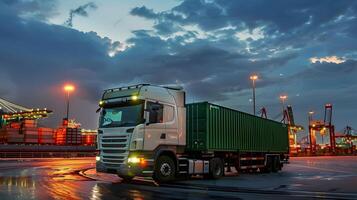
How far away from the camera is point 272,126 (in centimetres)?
2620

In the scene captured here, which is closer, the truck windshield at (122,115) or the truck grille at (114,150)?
the truck grille at (114,150)

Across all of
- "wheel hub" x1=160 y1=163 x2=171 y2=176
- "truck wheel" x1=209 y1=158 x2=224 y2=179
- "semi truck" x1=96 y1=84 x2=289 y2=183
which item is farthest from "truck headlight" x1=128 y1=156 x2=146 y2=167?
"truck wheel" x1=209 y1=158 x2=224 y2=179

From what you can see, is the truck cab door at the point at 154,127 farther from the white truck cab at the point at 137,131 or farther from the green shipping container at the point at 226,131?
the green shipping container at the point at 226,131

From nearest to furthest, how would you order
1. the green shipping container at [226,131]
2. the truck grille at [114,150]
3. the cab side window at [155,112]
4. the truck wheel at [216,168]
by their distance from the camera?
the truck grille at [114,150]
the cab side window at [155,112]
the green shipping container at [226,131]
the truck wheel at [216,168]

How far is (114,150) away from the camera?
15.1 m

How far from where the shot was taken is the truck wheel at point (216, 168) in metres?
18.5

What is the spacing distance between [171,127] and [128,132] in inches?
88.2

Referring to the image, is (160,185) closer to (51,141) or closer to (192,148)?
(192,148)

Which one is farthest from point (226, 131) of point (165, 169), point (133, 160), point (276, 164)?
point (276, 164)

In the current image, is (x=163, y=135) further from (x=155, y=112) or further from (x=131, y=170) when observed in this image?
(x=131, y=170)

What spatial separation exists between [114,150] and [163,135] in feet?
6.75

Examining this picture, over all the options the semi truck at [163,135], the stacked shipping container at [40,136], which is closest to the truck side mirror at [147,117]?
the semi truck at [163,135]

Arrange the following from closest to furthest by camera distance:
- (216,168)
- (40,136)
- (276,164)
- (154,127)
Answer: (154,127) → (216,168) → (276,164) → (40,136)

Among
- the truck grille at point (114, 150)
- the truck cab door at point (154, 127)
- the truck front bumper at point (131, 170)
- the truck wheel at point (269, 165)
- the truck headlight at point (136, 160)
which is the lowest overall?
the truck wheel at point (269, 165)
